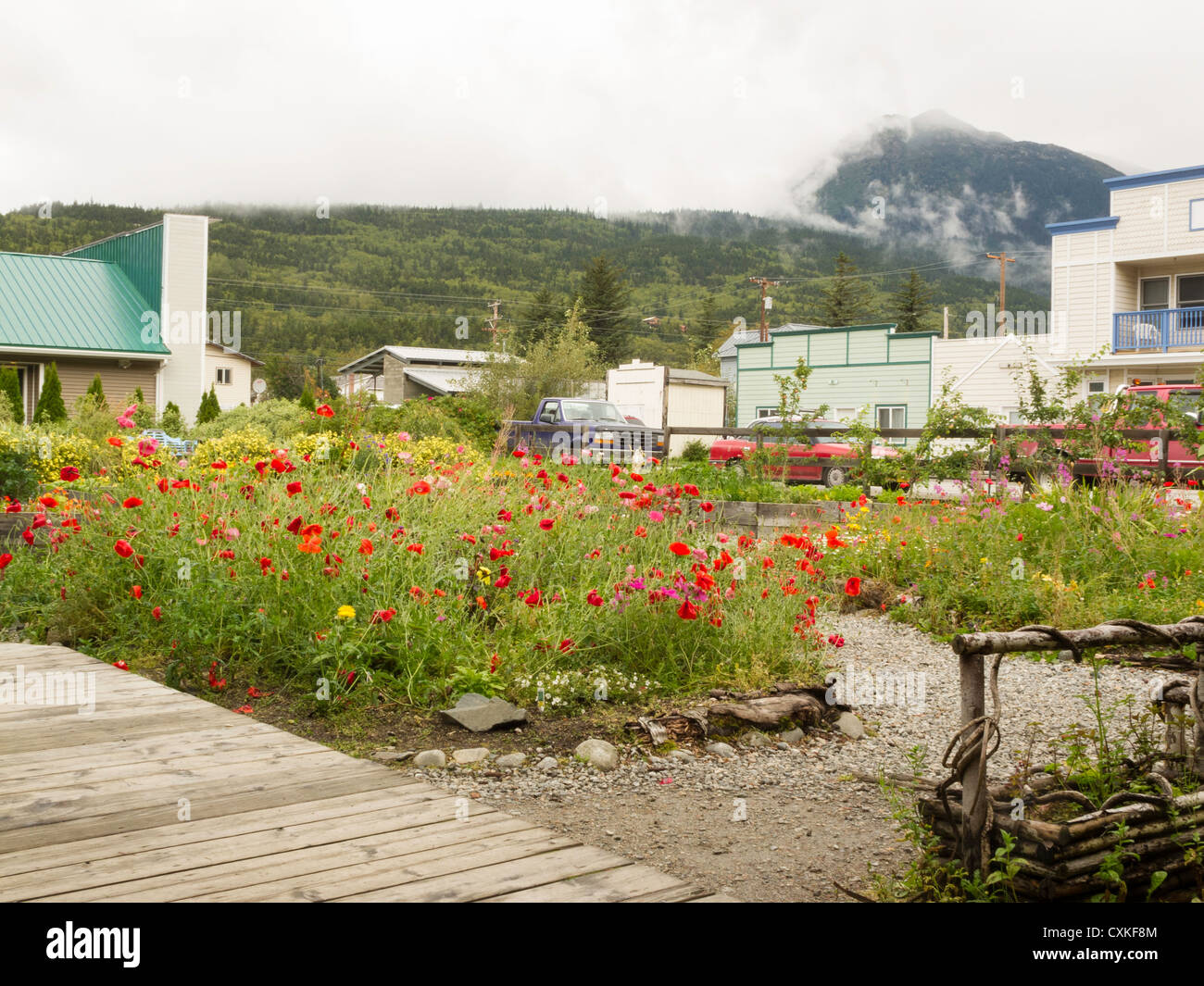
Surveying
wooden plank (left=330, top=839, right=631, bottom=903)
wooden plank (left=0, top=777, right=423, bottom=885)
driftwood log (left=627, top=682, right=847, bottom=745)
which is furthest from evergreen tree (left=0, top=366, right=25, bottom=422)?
wooden plank (left=330, top=839, right=631, bottom=903)

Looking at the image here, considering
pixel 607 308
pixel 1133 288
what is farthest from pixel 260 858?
pixel 607 308

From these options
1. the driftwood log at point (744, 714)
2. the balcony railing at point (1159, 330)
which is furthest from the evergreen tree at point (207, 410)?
the balcony railing at point (1159, 330)

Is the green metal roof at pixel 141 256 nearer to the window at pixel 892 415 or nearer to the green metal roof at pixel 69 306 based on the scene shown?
the green metal roof at pixel 69 306

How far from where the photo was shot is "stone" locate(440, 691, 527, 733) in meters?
4.18

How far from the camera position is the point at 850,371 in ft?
113

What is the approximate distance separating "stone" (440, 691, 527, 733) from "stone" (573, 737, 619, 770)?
354mm

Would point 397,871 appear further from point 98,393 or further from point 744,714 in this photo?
point 98,393

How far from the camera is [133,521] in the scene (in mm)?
5684

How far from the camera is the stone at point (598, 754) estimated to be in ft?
12.8

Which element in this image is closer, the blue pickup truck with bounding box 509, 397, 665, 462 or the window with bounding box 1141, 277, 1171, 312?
the blue pickup truck with bounding box 509, 397, 665, 462

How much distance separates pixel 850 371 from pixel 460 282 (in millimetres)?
50501

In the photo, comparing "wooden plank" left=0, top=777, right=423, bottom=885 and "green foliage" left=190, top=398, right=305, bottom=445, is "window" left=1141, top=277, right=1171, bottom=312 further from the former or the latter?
"wooden plank" left=0, top=777, right=423, bottom=885

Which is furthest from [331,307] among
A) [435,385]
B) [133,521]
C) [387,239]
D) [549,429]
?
[133,521]
